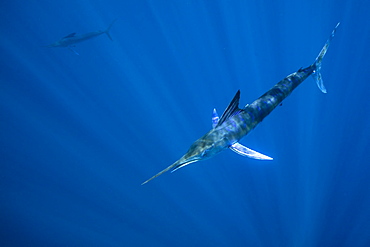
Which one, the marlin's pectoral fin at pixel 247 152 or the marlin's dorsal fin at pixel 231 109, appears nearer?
the marlin's pectoral fin at pixel 247 152

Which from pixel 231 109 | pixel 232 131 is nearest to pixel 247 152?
pixel 232 131

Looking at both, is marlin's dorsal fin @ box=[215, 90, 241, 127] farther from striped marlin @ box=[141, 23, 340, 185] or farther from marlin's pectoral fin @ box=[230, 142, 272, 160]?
marlin's pectoral fin @ box=[230, 142, 272, 160]

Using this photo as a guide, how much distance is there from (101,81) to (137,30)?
3.38m

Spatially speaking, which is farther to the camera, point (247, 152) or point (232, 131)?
point (232, 131)

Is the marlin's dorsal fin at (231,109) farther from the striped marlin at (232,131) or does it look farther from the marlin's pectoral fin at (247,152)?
the marlin's pectoral fin at (247,152)

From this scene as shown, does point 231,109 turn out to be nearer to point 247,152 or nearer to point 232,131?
point 232,131

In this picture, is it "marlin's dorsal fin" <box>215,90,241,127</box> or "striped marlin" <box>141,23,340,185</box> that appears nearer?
"striped marlin" <box>141,23,340,185</box>

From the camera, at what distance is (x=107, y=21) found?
11.8m

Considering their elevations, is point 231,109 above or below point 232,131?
above

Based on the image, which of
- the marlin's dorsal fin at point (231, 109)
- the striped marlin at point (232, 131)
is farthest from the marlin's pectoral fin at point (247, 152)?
the marlin's dorsal fin at point (231, 109)

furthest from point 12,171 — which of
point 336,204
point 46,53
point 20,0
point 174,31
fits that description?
point 336,204

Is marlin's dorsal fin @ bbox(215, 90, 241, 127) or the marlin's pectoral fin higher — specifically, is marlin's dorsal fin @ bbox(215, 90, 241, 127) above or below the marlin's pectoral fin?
above

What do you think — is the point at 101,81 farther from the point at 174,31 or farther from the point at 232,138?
the point at 232,138

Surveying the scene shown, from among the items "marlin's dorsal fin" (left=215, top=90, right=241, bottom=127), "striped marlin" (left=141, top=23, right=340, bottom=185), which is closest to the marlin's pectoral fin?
"striped marlin" (left=141, top=23, right=340, bottom=185)
